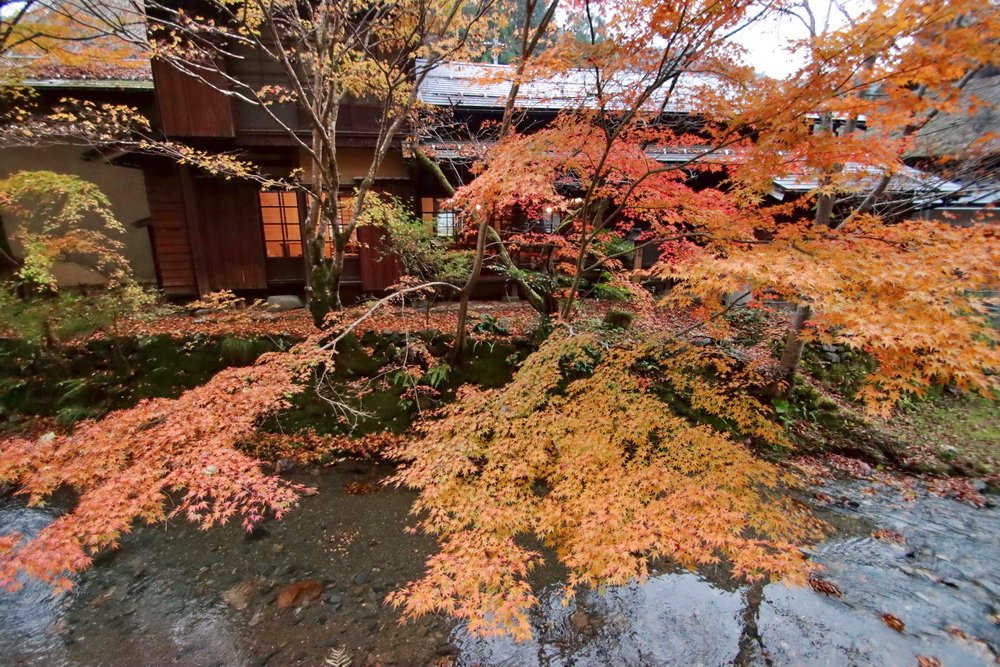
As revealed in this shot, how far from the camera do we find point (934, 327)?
3.67m

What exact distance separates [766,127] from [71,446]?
930 cm

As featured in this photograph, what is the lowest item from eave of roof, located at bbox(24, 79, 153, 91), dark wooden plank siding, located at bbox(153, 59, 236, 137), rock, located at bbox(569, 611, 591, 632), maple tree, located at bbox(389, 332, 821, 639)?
rock, located at bbox(569, 611, 591, 632)

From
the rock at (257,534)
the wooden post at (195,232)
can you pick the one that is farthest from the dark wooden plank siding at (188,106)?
the rock at (257,534)

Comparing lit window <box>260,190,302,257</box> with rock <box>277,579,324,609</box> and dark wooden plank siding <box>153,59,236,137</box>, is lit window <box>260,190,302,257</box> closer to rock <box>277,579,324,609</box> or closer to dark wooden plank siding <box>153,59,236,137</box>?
dark wooden plank siding <box>153,59,236,137</box>

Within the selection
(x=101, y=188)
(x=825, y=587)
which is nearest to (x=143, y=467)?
(x=825, y=587)

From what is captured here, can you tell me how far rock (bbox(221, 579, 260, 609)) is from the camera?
5156mm

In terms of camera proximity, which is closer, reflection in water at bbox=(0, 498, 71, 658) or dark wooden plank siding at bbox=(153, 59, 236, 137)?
reflection in water at bbox=(0, 498, 71, 658)

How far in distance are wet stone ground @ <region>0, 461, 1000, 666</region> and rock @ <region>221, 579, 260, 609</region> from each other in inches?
0.6

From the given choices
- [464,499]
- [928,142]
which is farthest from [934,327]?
[928,142]

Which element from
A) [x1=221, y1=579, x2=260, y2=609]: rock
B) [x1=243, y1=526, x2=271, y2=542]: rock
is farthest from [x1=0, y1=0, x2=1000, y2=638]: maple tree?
[x1=221, y1=579, x2=260, y2=609]: rock

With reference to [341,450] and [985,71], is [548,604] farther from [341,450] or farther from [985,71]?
[985,71]

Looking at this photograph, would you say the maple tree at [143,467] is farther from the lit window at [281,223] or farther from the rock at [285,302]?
the lit window at [281,223]

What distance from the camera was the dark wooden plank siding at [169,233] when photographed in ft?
34.6

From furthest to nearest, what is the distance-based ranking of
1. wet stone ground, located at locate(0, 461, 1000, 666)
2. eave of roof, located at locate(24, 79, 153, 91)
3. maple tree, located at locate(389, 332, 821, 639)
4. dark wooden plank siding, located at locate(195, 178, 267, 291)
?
dark wooden plank siding, located at locate(195, 178, 267, 291) → eave of roof, located at locate(24, 79, 153, 91) → wet stone ground, located at locate(0, 461, 1000, 666) → maple tree, located at locate(389, 332, 821, 639)
